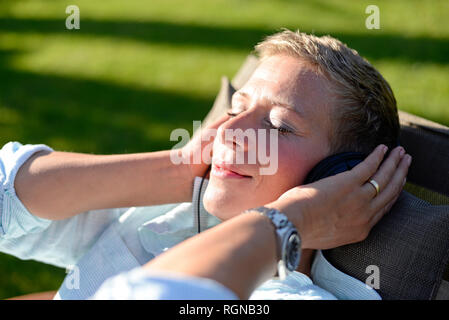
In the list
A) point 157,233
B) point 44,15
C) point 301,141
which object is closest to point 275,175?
point 301,141

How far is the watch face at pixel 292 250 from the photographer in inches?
60.5

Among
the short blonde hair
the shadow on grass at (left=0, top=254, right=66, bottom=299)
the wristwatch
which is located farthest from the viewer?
the shadow on grass at (left=0, top=254, right=66, bottom=299)

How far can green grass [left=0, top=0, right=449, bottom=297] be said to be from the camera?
16.5ft

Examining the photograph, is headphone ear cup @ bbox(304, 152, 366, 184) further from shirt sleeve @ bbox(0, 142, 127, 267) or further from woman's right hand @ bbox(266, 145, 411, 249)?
shirt sleeve @ bbox(0, 142, 127, 267)

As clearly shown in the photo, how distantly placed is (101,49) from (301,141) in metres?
4.97

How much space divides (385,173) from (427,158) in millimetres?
657

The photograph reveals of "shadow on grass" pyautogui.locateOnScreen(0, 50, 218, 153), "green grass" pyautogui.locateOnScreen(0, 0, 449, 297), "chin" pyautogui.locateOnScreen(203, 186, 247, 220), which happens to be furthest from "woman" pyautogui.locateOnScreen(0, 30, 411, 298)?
"shadow on grass" pyautogui.locateOnScreen(0, 50, 218, 153)

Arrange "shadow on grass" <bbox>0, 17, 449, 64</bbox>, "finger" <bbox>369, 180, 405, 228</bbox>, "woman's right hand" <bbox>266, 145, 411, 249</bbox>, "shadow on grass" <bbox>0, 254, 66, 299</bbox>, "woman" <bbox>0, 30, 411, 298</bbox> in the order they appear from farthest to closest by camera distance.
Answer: "shadow on grass" <bbox>0, 17, 449, 64</bbox>, "shadow on grass" <bbox>0, 254, 66, 299</bbox>, "finger" <bbox>369, 180, 405, 228</bbox>, "woman" <bbox>0, 30, 411, 298</bbox>, "woman's right hand" <bbox>266, 145, 411, 249</bbox>

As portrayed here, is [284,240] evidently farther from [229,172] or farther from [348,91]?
[348,91]

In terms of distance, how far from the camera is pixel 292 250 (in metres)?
1.55

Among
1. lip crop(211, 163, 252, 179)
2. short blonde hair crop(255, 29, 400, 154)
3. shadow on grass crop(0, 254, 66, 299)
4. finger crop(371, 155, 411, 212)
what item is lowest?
shadow on grass crop(0, 254, 66, 299)

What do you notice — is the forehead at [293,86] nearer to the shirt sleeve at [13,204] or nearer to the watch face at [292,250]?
the watch face at [292,250]

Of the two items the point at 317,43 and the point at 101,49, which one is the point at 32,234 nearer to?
the point at 317,43

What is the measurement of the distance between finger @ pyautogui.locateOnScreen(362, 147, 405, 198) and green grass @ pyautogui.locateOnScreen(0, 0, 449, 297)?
8.48ft
